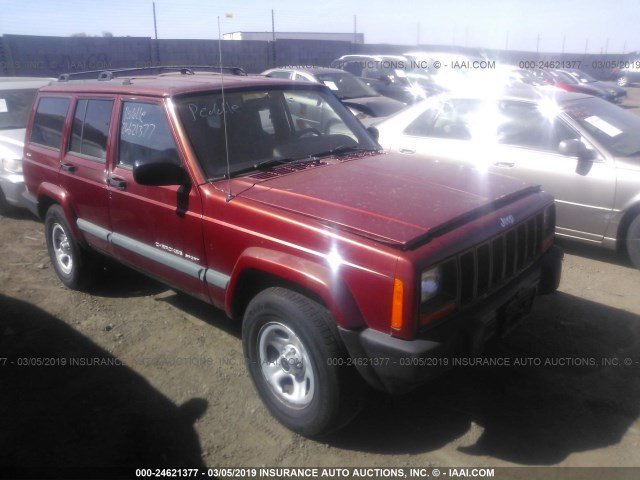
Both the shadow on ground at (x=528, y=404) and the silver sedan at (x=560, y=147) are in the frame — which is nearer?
the shadow on ground at (x=528, y=404)

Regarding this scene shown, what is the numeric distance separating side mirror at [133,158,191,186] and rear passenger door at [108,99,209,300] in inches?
2.2

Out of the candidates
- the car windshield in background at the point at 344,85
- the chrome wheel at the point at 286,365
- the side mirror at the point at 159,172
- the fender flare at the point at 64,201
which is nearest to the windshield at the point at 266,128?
the side mirror at the point at 159,172

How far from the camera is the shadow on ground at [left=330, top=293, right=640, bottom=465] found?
9.53 ft

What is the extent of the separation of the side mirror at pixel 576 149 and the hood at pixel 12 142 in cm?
618

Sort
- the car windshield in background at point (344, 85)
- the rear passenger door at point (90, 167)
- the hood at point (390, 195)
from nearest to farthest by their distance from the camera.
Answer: the hood at point (390, 195)
the rear passenger door at point (90, 167)
the car windshield in background at point (344, 85)

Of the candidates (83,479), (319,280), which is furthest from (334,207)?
(83,479)

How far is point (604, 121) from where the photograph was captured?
17.8ft

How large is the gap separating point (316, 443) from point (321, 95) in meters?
2.62

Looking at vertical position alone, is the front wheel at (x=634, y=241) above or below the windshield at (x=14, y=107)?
below

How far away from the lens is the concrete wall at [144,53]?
1823 cm

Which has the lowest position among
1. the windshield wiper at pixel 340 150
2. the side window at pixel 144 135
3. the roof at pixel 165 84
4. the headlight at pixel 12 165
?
the headlight at pixel 12 165

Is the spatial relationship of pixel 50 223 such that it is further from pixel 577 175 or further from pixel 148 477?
pixel 577 175

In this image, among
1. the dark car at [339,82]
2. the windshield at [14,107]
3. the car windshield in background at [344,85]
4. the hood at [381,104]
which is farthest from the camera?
the car windshield in background at [344,85]

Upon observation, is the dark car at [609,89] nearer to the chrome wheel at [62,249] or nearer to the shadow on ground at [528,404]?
the shadow on ground at [528,404]
